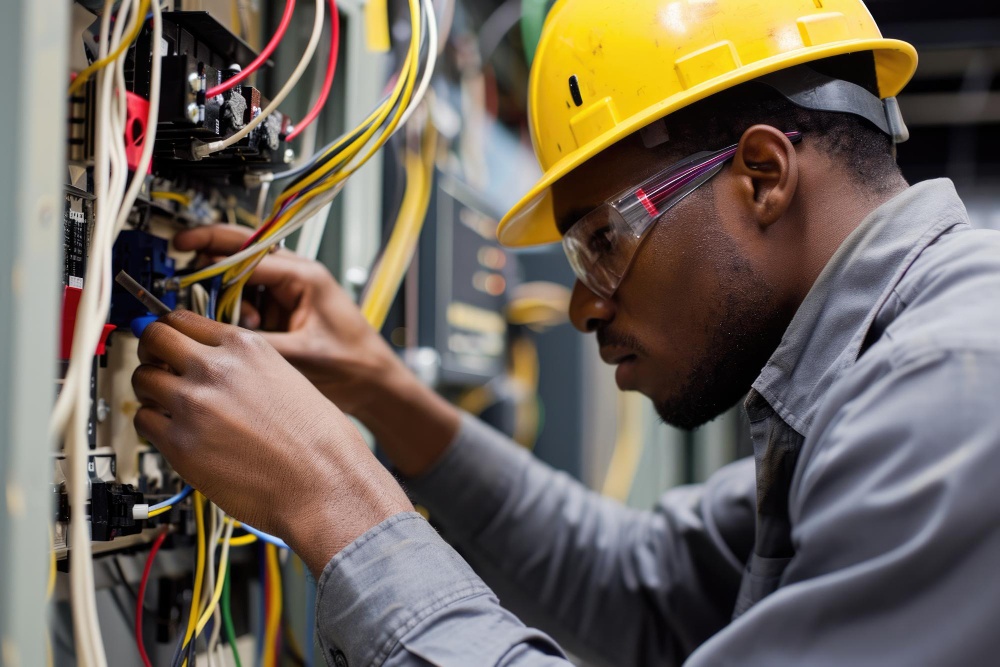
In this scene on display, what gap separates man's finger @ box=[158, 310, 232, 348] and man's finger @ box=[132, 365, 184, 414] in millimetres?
37

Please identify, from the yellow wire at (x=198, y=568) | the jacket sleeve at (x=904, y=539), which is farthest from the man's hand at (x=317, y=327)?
the jacket sleeve at (x=904, y=539)

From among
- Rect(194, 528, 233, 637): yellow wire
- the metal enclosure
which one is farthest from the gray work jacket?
the metal enclosure

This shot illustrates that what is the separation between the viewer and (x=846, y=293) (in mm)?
765

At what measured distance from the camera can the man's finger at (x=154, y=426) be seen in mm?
660

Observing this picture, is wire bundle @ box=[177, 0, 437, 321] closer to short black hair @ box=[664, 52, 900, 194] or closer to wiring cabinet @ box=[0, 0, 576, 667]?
wiring cabinet @ box=[0, 0, 576, 667]

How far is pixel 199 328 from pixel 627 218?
0.45m

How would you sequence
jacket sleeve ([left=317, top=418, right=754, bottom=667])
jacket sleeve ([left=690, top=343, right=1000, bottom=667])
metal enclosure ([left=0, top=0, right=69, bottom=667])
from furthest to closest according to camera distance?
jacket sleeve ([left=317, top=418, right=754, bottom=667]) → jacket sleeve ([left=690, top=343, right=1000, bottom=667]) → metal enclosure ([left=0, top=0, right=69, bottom=667])

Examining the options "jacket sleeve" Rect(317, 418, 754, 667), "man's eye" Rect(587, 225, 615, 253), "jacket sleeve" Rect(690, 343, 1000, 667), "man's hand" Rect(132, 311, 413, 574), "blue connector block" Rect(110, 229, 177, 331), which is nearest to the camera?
"jacket sleeve" Rect(690, 343, 1000, 667)

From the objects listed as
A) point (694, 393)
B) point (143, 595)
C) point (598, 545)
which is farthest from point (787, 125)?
point (143, 595)

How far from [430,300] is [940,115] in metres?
2.80

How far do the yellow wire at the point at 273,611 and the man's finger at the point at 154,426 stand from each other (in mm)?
339

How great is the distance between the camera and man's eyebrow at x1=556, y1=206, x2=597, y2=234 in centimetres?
90

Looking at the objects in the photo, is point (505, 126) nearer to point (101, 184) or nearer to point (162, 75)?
point (162, 75)

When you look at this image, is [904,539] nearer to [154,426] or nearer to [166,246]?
[154,426]
